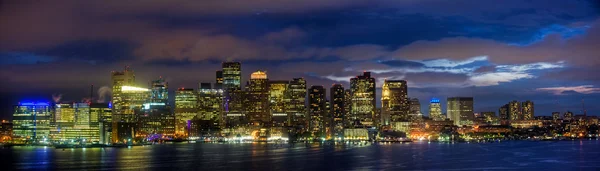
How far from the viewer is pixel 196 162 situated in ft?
342

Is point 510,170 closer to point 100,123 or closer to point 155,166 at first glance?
point 155,166

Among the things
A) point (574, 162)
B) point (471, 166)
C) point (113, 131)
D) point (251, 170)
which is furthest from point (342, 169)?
point (113, 131)

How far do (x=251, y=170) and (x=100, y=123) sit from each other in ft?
401

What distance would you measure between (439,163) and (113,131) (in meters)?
122

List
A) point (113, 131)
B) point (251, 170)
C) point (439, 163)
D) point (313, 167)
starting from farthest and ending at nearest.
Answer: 1. point (113, 131)
2. point (439, 163)
3. point (313, 167)
4. point (251, 170)

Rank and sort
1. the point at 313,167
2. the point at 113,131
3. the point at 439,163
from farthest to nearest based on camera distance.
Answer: the point at 113,131 → the point at 439,163 → the point at 313,167

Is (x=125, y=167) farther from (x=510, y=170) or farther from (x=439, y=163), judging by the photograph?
(x=510, y=170)

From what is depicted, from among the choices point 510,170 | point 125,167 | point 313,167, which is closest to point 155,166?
point 125,167

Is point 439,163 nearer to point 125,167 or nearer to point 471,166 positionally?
point 471,166

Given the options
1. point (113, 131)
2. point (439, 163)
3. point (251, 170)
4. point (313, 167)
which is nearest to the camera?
point (251, 170)

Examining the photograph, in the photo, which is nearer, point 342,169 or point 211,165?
point 342,169

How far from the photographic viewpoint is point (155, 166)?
94.8 m

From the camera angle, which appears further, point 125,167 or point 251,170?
point 125,167

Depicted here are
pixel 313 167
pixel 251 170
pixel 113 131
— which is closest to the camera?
pixel 251 170
